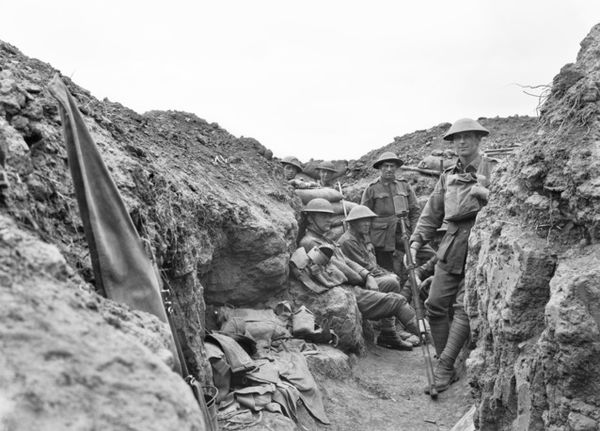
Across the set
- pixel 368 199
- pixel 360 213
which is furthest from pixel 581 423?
pixel 368 199

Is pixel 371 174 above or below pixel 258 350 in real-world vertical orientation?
above

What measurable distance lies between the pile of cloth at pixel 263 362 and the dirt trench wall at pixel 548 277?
1768mm

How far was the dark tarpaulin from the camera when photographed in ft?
10.2

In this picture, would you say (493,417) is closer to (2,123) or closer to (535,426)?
(535,426)

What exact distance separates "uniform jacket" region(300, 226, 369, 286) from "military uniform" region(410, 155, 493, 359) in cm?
178

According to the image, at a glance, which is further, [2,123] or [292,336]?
[292,336]

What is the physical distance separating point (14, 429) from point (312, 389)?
4.92m

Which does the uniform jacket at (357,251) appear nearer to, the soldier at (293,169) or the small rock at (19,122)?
the soldier at (293,169)

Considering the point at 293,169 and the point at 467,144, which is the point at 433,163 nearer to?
the point at 293,169

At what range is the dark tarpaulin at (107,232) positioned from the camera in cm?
309

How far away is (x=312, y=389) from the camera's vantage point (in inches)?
250

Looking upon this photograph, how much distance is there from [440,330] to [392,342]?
2.01m

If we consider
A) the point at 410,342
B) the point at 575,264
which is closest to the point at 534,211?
the point at 575,264

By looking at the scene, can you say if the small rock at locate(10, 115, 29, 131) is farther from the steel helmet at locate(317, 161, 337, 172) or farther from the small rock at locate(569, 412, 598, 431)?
the steel helmet at locate(317, 161, 337, 172)
